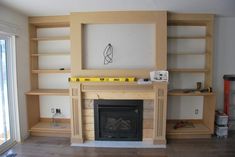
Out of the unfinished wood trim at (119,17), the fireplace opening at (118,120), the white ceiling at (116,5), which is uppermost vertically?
the white ceiling at (116,5)

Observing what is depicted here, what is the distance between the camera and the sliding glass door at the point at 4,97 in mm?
3139

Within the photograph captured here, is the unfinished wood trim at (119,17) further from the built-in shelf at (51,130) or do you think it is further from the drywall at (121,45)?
the built-in shelf at (51,130)

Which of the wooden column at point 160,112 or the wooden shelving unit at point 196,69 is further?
the wooden shelving unit at point 196,69

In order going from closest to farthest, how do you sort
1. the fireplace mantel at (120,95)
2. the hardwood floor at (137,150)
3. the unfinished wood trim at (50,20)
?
1. the hardwood floor at (137,150)
2. the fireplace mantel at (120,95)
3. the unfinished wood trim at (50,20)

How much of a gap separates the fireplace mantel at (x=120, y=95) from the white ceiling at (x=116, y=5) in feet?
3.99

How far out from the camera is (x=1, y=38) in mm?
3066

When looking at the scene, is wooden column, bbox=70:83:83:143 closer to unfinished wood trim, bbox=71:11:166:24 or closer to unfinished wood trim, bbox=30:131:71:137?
unfinished wood trim, bbox=30:131:71:137

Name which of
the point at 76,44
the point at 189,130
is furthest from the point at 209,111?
the point at 76,44

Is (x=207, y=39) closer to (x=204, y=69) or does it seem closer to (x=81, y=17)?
(x=204, y=69)

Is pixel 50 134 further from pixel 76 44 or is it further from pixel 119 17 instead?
pixel 119 17

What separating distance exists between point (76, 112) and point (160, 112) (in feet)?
4.72

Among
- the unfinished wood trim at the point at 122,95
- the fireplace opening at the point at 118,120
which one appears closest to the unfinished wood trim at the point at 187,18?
the unfinished wood trim at the point at 122,95

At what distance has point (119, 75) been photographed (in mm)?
3328

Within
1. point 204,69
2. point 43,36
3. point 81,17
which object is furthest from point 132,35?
point 43,36
